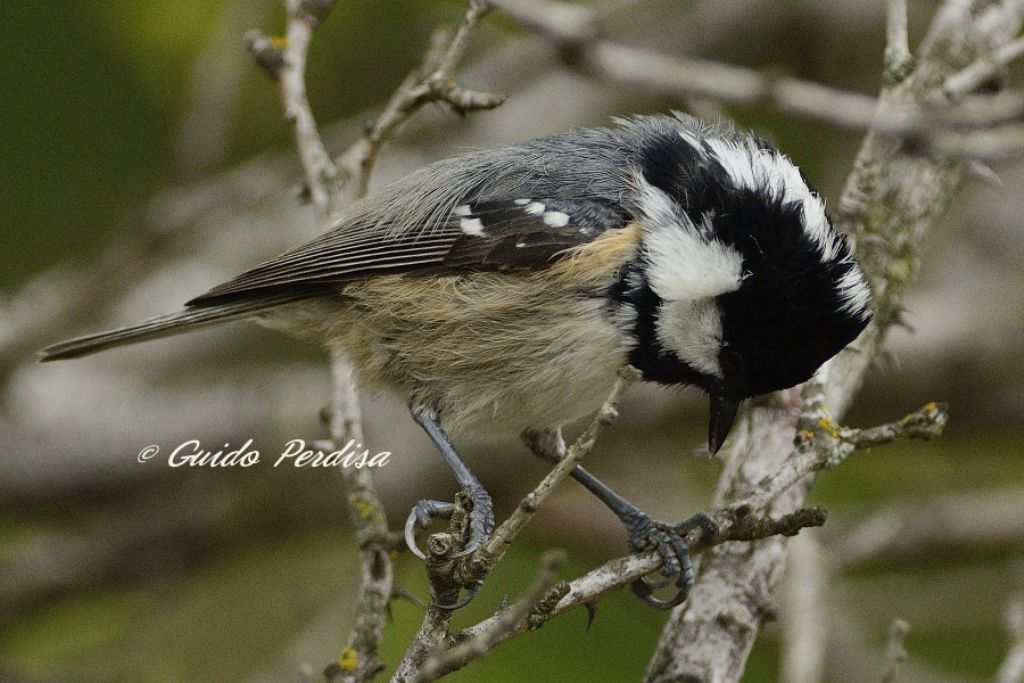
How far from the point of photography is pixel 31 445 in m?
3.82

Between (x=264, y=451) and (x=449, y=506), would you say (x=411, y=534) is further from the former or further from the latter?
(x=264, y=451)

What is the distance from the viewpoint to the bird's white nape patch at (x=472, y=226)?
8.52 feet

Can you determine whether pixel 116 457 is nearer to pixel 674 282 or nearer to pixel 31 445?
pixel 31 445

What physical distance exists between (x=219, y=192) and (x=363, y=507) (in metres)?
1.81

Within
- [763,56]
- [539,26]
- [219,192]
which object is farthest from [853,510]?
[539,26]

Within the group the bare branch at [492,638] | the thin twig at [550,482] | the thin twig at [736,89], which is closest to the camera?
the thin twig at [736,89]

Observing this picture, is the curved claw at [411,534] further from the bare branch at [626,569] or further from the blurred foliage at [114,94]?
the blurred foliage at [114,94]

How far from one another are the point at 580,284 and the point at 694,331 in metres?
0.26

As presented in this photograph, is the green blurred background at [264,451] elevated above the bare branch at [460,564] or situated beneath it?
elevated above

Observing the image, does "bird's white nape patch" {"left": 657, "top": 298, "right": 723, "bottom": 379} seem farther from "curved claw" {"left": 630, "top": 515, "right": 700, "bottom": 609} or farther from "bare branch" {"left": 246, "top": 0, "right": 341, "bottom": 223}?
"bare branch" {"left": 246, "top": 0, "right": 341, "bottom": 223}

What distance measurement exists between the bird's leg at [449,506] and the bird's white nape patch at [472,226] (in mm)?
426

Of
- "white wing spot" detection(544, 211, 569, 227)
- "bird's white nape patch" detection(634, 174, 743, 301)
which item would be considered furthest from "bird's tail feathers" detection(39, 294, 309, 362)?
"bird's white nape patch" detection(634, 174, 743, 301)

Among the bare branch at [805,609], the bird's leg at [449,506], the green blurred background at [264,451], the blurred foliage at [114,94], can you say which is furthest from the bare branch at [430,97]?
the blurred foliage at [114,94]

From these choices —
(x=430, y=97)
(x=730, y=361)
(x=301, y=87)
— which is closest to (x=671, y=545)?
(x=730, y=361)
